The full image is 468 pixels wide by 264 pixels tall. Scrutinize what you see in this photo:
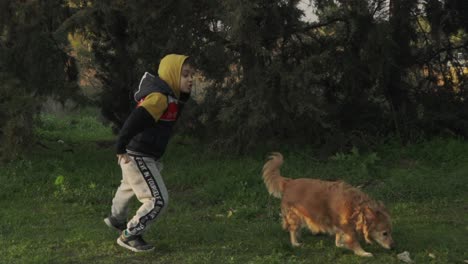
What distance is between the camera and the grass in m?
5.65

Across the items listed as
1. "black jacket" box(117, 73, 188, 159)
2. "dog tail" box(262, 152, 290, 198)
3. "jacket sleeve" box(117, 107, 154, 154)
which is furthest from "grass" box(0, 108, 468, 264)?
"jacket sleeve" box(117, 107, 154, 154)

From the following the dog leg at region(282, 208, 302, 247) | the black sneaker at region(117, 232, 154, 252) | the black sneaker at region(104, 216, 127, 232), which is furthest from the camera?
the black sneaker at region(104, 216, 127, 232)

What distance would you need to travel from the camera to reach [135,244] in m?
5.63

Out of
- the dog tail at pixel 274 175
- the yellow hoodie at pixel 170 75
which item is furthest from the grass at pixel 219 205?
the yellow hoodie at pixel 170 75

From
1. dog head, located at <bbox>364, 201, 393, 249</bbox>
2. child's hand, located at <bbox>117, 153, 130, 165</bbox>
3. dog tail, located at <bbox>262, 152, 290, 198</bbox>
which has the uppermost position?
child's hand, located at <bbox>117, 153, 130, 165</bbox>

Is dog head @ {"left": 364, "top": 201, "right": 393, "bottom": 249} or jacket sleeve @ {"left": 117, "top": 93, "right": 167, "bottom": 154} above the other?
jacket sleeve @ {"left": 117, "top": 93, "right": 167, "bottom": 154}

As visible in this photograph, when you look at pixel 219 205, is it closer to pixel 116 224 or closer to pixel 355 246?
pixel 116 224

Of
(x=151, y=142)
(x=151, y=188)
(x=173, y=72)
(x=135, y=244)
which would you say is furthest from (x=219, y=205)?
(x=173, y=72)

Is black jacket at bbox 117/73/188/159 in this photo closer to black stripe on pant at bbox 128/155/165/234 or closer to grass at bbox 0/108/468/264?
black stripe on pant at bbox 128/155/165/234

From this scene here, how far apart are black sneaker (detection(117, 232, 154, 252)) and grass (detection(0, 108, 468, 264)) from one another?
69 millimetres

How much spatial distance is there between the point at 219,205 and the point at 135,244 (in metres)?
2.35

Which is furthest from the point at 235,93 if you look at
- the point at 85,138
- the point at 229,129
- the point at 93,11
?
the point at 85,138

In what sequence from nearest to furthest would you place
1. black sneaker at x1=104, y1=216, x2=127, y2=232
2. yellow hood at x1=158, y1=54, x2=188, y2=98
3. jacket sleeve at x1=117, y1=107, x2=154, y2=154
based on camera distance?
jacket sleeve at x1=117, y1=107, x2=154, y2=154 → yellow hood at x1=158, y1=54, x2=188, y2=98 → black sneaker at x1=104, y1=216, x2=127, y2=232

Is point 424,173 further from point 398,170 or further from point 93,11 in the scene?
point 93,11
